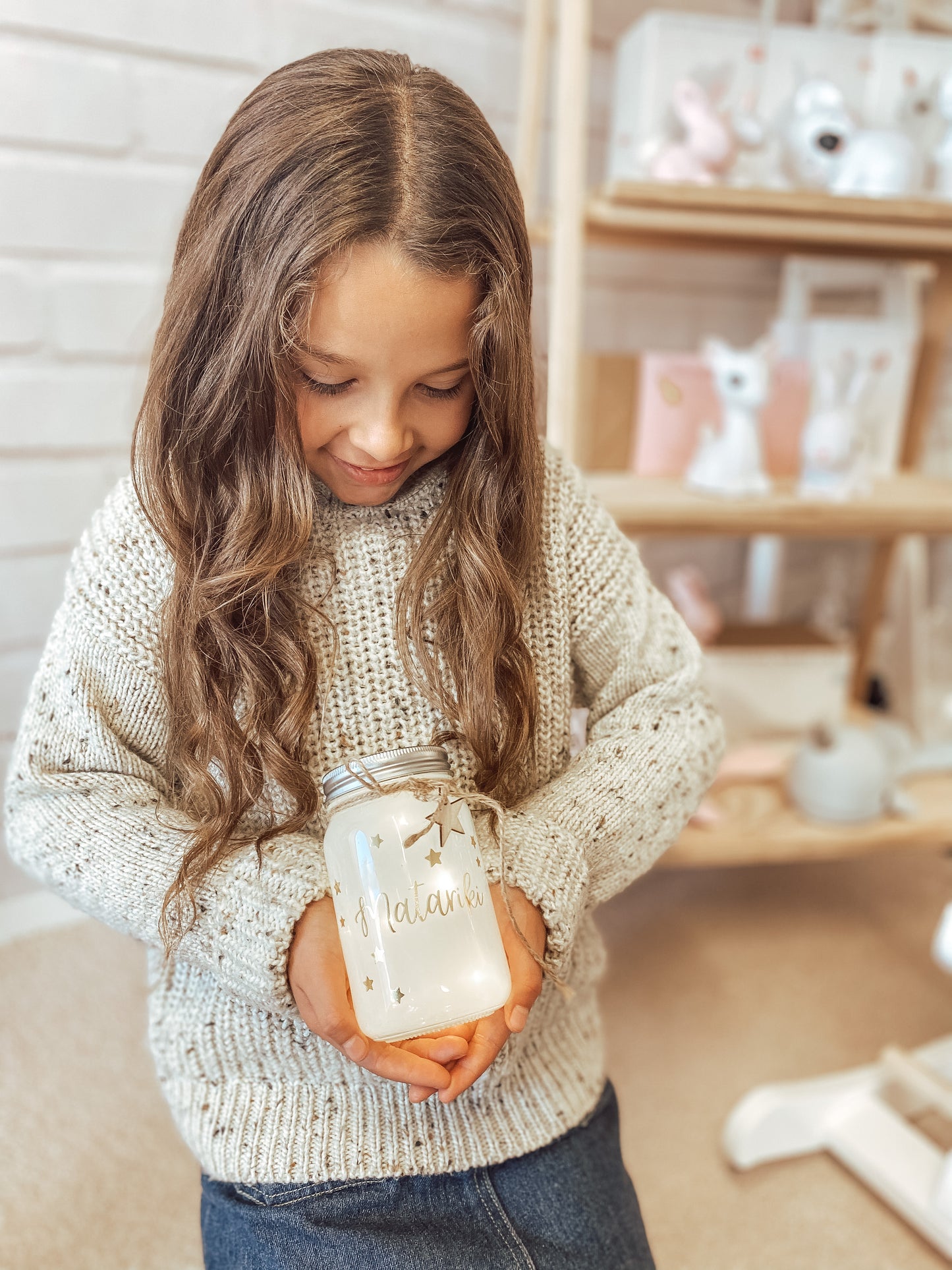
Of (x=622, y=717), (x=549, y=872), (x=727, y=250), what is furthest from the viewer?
(x=727, y=250)

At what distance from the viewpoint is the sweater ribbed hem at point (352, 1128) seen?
25.6 inches

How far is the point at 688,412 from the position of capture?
1.24m

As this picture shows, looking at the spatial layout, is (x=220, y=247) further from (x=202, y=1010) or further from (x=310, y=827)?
(x=202, y=1010)

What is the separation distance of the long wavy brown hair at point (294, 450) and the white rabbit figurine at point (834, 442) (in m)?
0.63

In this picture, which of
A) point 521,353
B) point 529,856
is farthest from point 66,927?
point 521,353

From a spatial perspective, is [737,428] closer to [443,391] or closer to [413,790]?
[443,391]

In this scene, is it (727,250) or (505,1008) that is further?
(727,250)

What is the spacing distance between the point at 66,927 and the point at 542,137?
3.94 ft

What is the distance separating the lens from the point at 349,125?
53 centimetres

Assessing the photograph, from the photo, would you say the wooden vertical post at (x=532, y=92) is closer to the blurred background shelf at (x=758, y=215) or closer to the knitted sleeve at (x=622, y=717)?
the blurred background shelf at (x=758, y=215)

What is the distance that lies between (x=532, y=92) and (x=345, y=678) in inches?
33.6

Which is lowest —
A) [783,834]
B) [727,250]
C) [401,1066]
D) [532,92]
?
[783,834]

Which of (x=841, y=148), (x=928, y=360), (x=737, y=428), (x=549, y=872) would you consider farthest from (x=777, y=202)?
(x=549, y=872)

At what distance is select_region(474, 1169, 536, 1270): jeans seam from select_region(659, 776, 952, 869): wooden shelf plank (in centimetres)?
59
